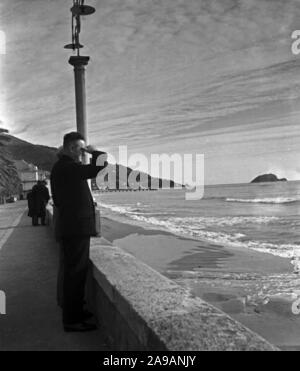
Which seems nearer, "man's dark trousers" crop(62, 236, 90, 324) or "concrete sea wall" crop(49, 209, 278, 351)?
"concrete sea wall" crop(49, 209, 278, 351)

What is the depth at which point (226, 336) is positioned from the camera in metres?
1.96

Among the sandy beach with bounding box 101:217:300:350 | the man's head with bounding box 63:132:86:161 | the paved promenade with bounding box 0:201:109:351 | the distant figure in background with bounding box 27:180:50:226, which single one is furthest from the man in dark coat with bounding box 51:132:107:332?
the distant figure in background with bounding box 27:180:50:226

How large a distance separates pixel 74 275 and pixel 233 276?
6577 millimetres

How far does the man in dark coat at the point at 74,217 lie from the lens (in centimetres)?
315

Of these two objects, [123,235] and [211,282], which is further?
[123,235]

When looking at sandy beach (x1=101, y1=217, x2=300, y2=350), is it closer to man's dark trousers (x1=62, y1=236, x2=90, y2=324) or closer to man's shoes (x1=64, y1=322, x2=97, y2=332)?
man's shoes (x1=64, y1=322, x2=97, y2=332)

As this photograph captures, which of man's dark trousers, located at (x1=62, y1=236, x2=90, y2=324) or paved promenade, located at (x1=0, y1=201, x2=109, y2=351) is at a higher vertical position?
man's dark trousers, located at (x1=62, y1=236, x2=90, y2=324)

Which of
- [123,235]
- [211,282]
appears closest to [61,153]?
[211,282]

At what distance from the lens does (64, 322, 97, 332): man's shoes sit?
3.27 m

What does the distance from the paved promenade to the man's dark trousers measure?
165 millimetres

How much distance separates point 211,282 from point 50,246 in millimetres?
3293

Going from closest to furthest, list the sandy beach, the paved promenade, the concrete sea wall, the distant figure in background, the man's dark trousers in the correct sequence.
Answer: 1. the concrete sea wall
2. the paved promenade
3. the man's dark trousers
4. the sandy beach
5. the distant figure in background

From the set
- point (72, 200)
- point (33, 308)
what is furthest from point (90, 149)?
point (33, 308)
